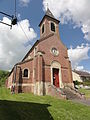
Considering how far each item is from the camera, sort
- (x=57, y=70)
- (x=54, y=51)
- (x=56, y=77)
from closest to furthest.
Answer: (x=56, y=77) → (x=57, y=70) → (x=54, y=51)

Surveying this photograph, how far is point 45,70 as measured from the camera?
62.1 feet

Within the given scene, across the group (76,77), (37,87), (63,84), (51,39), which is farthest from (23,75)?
(76,77)

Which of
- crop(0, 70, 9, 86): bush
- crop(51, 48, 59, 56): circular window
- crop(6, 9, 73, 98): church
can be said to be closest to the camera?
crop(6, 9, 73, 98): church

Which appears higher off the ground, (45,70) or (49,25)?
(49,25)

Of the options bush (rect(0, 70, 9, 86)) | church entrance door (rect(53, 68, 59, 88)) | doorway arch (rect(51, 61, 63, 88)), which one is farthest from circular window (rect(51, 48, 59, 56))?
bush (rect(0, 70, 9, 86))

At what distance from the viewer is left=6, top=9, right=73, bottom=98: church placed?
57.7ft

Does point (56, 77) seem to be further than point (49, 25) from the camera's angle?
No

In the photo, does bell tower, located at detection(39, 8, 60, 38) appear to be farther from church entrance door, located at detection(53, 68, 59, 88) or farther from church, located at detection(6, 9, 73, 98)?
church entrance door, located at detection(53, 68, 59, 88)

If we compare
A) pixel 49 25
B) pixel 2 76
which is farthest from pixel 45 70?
pixel 2 76

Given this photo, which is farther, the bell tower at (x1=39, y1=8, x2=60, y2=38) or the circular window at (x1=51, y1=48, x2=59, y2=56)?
the bell tower at (x1=39, y1=8, x2=60, y2=38)

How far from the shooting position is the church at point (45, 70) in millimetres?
17594

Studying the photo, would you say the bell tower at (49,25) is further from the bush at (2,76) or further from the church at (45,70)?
the bush at (2,76)

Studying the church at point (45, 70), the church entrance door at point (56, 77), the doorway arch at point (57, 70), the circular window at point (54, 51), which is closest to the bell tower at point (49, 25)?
the church at point (45, 70)

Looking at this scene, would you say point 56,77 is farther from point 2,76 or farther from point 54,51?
point 2,76
